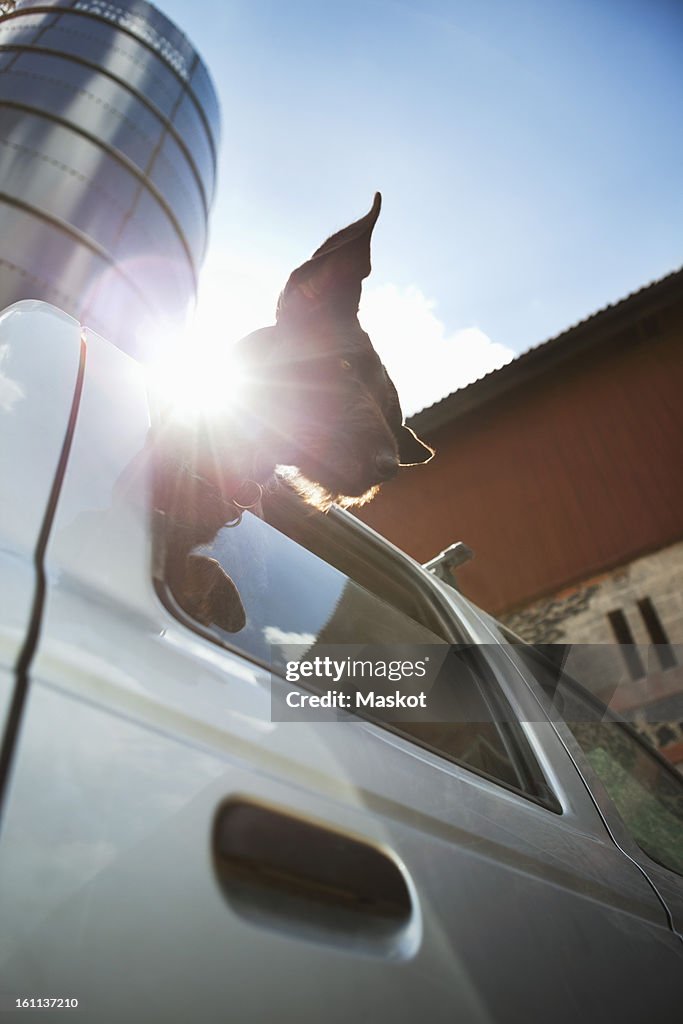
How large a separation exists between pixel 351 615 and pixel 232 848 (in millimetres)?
833

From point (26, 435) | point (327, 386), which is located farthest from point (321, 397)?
point (26, 435)

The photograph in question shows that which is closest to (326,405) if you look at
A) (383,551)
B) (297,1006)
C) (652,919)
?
(383,551)

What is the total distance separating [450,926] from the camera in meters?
0.77

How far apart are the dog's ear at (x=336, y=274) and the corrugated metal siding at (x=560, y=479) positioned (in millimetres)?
7781

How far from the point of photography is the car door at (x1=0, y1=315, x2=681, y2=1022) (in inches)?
21.2

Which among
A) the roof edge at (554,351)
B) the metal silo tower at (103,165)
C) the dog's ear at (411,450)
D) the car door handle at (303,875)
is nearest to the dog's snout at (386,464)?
the dog's ear at (411,450)

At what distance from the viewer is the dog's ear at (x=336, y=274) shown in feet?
6.41

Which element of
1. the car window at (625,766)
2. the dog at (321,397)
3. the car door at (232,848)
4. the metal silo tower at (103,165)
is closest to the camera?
the car door at (232,848)

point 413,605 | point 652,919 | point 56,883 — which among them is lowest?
point 652,919

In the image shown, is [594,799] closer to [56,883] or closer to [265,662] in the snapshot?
[265,662]

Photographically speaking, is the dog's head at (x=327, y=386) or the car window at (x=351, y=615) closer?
the car window at (x=351, y=615)

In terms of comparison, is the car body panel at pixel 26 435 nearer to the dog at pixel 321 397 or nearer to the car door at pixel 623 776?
the dog at pixel 321 397

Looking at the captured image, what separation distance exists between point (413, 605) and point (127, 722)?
1304mm

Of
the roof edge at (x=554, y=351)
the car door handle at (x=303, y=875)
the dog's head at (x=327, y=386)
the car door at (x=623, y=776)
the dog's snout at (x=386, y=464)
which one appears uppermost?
the roof edge at (x=554, y=351)
